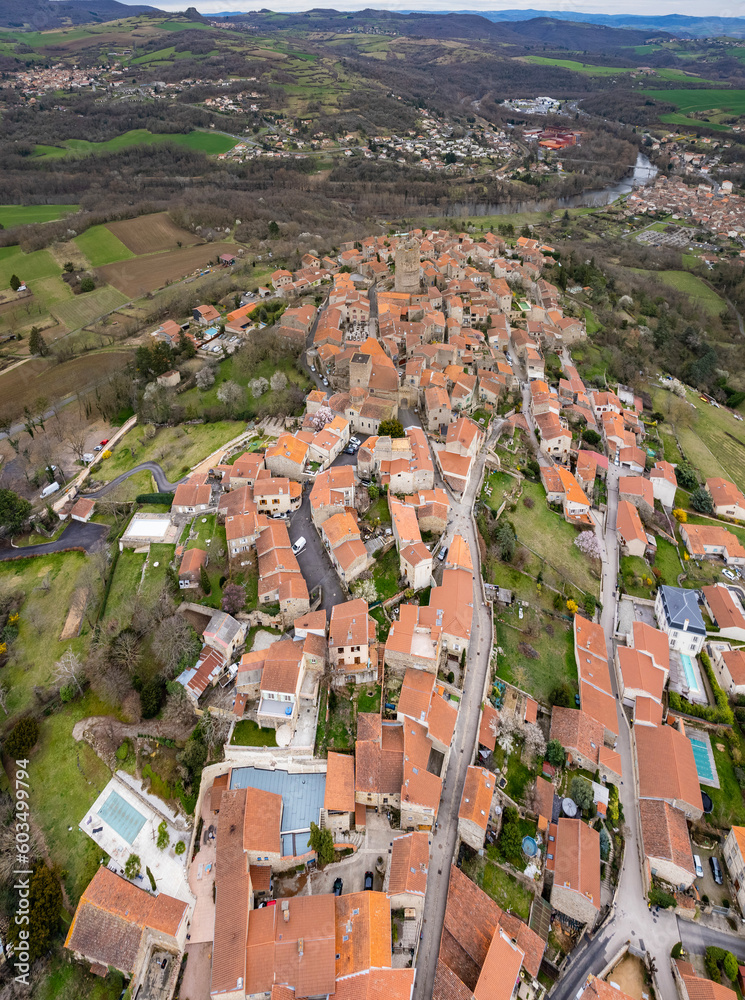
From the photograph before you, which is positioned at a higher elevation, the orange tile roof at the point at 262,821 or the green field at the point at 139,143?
the green field at the point at 139,143

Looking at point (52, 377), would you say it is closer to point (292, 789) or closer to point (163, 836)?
point (163, 836)

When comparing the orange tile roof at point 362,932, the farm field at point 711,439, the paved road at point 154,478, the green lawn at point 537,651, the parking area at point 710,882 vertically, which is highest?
the farm field at point 711,439

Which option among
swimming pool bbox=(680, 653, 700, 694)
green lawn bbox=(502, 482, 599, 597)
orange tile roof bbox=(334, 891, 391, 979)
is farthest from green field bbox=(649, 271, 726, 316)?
orange tile roof bbox=(334, 891, 391, 979)

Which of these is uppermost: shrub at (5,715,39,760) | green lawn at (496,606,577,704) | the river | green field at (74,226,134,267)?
the river


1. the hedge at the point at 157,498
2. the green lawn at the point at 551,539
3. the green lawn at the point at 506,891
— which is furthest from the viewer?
the hedge at the point at 157,498

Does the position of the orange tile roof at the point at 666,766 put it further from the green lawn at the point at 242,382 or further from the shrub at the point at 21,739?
the green lawn at the point at 242,382

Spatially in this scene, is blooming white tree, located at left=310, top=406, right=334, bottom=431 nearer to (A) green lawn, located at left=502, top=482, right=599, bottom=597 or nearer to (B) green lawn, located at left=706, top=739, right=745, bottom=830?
A: (A) green lawn, located at left=502, top=482, right=599, bottom=597

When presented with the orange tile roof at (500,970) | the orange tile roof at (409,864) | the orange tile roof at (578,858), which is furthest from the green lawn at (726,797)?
the orange tile roof at (409,864)

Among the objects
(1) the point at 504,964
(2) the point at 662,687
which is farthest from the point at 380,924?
(2) the point at 662,687
